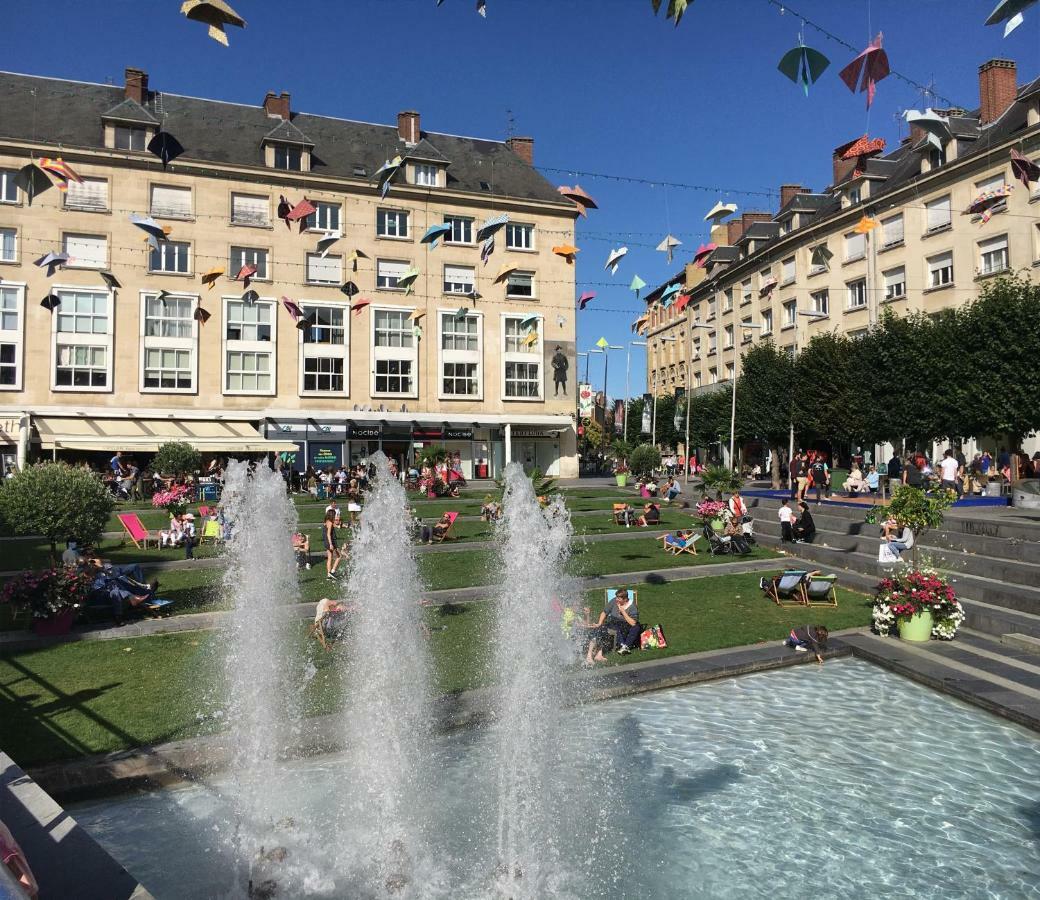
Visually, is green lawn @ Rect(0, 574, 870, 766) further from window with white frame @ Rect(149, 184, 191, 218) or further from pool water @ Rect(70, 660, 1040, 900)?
window with white frame @ Rect(149, 184, 191, 218)

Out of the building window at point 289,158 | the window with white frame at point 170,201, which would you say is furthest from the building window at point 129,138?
the building window at point 289,158

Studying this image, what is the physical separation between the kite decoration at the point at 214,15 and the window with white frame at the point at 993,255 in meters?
32.4

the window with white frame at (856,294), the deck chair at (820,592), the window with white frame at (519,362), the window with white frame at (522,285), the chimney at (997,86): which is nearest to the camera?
the deck chair at (820,592)

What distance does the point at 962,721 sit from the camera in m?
8.70

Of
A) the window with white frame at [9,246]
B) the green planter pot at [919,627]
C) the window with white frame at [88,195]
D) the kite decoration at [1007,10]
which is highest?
the window with white frame at [88,195]

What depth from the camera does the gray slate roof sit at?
39281 millimetres

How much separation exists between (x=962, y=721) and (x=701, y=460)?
51544 mm

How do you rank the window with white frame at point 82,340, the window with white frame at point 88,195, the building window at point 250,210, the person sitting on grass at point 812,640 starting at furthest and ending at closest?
1. the building window at point 250,210
2. the window with white frame at point 82,340
3. the window with white frame at point 88,195
4. the person sitting on grass at point 812,640

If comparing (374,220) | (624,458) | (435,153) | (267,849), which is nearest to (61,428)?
(374,220)

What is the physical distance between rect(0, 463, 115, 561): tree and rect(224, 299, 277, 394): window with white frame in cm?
2741

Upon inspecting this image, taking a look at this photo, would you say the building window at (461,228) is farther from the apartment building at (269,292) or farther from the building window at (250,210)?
the building window at (250,210)

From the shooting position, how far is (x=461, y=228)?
4544 cm

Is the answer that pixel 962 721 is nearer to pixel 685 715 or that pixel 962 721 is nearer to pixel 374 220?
pixel 685 715

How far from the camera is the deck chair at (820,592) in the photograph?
45.9 feet
